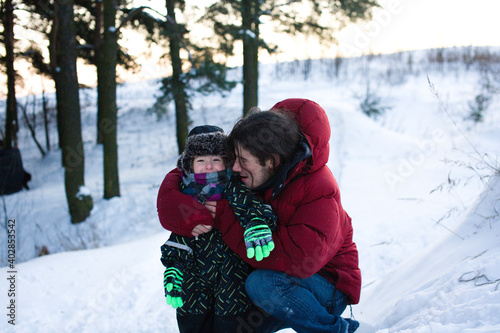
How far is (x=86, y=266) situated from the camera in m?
3.24

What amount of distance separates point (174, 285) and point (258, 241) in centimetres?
56

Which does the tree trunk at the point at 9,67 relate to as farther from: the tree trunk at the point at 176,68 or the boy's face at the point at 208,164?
the boy's face at the point at 208,164

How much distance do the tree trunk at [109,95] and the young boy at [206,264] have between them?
602 centimetres

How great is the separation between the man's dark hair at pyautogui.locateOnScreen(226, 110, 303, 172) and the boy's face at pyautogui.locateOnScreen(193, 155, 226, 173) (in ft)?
0.51

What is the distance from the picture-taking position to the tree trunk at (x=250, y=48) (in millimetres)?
7715

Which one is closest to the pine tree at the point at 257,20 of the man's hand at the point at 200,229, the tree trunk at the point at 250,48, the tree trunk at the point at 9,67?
the tree trunk at the point at 250,48

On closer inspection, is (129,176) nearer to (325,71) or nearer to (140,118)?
(140,118)

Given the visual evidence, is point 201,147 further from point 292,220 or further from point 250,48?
point 250,48

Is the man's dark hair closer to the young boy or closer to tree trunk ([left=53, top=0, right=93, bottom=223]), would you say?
the young boy

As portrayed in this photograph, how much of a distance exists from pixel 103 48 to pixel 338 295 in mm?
6847

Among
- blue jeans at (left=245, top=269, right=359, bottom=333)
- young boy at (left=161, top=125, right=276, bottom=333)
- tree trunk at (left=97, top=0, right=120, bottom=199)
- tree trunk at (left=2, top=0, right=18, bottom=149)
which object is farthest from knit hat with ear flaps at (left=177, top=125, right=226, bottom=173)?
tree trunk at (left=2, top=0, right=18, bottom=149)

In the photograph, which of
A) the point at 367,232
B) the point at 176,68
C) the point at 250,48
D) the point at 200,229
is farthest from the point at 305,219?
the point at 176,68

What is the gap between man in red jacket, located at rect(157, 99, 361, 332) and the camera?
5.42 feet

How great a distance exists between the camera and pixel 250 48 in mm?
8195
